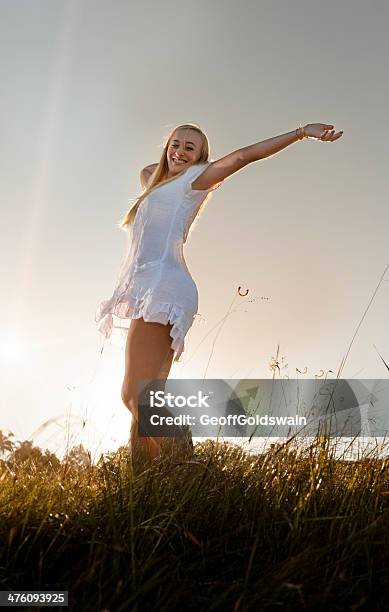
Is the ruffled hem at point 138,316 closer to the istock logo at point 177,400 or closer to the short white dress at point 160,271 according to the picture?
the short white dress at point 160,271

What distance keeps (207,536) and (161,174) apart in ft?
9.45

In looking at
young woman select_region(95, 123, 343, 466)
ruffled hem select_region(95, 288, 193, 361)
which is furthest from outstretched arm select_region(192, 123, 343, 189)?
ruffled hem select_region(95, 288, 193, 361)

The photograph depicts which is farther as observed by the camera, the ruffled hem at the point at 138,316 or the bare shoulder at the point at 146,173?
the bare shoulder at the point at 146,173

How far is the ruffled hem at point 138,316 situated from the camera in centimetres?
373

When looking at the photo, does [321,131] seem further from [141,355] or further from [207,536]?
[207,536]

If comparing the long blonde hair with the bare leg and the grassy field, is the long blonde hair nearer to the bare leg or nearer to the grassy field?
the bare leg

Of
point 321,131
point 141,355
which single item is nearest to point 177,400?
point 141,355

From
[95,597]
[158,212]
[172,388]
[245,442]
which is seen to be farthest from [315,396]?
[95,597]

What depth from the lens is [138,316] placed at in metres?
3.78

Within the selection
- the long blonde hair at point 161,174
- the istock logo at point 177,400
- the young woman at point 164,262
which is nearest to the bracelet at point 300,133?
the young woman at point 164,262

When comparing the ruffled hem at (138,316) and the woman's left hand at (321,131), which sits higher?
the woman's left hand at (321,131)

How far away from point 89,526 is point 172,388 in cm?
172

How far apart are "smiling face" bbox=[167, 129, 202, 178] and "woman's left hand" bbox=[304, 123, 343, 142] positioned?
87 centimetres

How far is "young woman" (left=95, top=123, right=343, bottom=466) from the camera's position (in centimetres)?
375
